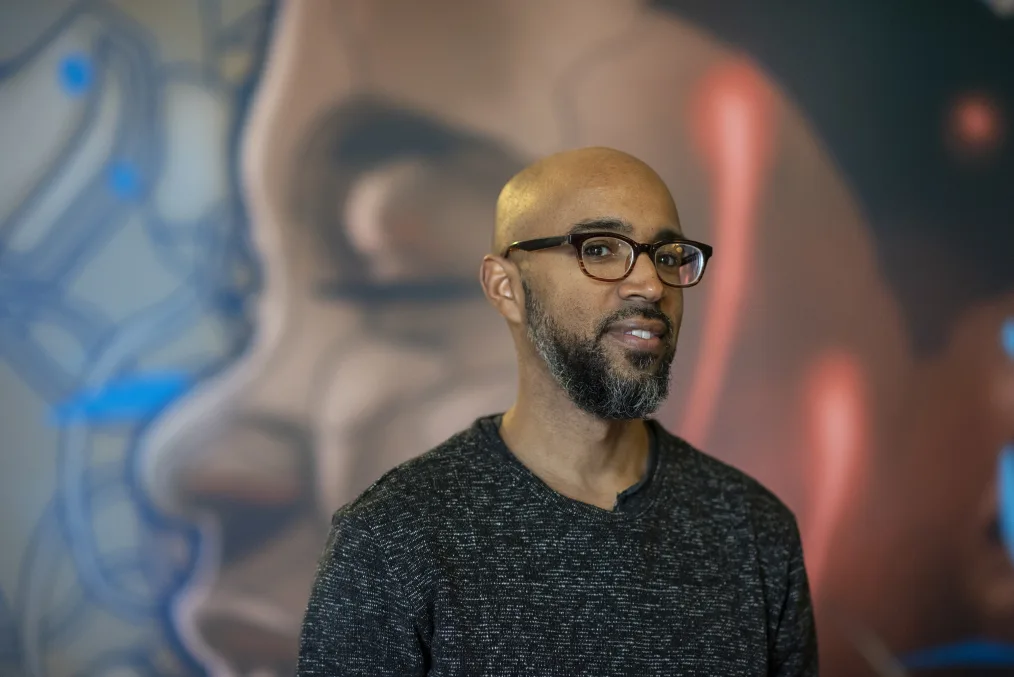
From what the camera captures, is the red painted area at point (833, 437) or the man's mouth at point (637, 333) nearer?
the man's mouth at point (637, 333)

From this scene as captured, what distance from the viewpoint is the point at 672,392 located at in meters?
2.85

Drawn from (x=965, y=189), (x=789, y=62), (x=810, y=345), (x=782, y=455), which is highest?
(x=789, y=62)

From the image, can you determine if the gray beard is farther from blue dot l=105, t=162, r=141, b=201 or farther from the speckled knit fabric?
blue dot l=105, t=162, r=141, b=201

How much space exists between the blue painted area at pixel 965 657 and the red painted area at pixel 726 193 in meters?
0.97

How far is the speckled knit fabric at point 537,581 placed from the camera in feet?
4.38

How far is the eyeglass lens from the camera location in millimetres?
1462

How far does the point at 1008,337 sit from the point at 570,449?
6.73 feet

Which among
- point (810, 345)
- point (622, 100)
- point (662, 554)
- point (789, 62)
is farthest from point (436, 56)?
point (662, 554)

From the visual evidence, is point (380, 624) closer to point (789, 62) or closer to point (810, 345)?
point (810, 345)

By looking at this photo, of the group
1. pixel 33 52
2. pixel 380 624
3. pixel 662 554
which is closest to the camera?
pixel 380 624

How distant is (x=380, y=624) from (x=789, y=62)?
2327 millimetres

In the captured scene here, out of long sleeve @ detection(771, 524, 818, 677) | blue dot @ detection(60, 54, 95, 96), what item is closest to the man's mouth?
long sleeve @ detection(771, 524, 818, 677)

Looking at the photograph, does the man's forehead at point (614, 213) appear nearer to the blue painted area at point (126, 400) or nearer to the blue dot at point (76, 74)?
the blue painted area at point (126, 400)

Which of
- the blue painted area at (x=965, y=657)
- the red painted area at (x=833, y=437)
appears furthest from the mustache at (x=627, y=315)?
the blue painted area at (x=965, y=657)
